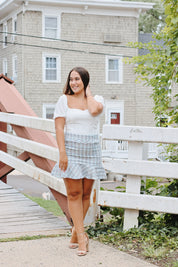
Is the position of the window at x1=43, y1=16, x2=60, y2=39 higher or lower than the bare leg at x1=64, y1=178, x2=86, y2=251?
higher

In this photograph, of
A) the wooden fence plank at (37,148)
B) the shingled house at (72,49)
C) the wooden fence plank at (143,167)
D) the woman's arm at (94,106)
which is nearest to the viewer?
the woman's arm at (94,106)

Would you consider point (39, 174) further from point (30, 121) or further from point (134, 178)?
point (134, 178)

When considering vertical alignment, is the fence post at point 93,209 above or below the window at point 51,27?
below

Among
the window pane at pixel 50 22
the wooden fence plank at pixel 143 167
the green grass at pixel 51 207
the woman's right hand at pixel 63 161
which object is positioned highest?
the window pane at pixel 50 22

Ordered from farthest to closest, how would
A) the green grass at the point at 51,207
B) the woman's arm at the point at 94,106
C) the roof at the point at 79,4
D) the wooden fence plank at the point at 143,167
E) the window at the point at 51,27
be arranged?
the window at the point at 51,27 → the roof at the point at 79,4 → the green grass at the point at 51,207 → the wooden fence plank at the point at 143,167 → the woman's arm at the point at 94,106

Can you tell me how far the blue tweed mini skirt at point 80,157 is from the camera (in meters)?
3.75

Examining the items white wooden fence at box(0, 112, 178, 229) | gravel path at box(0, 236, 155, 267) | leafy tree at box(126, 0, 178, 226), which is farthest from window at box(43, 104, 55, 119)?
gravel path at box(0, 236, 155, 267)

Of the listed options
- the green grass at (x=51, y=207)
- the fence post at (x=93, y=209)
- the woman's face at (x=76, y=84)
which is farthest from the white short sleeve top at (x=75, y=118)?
the green grass at (x=51, y=207)

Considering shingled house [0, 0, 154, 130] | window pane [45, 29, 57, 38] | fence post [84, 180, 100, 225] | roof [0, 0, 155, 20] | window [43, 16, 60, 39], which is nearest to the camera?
fence post [84, 180, 100, 225]

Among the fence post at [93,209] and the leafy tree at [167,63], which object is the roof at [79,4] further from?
the fence post at [93,209]

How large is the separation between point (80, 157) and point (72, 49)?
71.0 feet

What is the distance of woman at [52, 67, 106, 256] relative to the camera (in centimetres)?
373

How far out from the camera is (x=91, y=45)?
25156 mm

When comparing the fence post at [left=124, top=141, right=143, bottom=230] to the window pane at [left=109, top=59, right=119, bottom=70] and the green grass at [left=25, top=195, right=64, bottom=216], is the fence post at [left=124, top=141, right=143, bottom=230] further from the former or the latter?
the window pane at [left=109, top=59, right=119, bottom=70]
